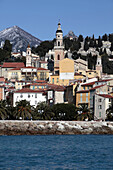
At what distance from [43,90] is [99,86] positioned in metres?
24.9

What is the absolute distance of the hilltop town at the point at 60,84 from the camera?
9400 centimetres

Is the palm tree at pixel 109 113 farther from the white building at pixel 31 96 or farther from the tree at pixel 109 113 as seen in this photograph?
the white building at pixel 31 96

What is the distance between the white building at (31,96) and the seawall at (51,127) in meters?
31.7

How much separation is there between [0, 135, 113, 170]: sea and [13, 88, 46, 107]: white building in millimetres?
51554

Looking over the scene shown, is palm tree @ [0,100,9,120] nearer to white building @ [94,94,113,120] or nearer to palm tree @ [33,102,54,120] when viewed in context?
palm tree @ [33,102,54,120]

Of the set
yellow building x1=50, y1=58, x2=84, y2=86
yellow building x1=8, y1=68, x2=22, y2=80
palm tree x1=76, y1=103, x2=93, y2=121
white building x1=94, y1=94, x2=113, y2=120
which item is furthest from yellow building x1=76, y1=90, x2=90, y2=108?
yellow building x1=8, y1=68, x2=22, y2=80

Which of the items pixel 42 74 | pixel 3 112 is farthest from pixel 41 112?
pixel 42 74

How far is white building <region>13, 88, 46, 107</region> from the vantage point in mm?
115000

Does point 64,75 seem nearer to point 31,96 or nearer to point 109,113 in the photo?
point 31,96

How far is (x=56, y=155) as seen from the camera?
50.1 metres

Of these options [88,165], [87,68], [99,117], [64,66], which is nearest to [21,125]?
[99,117]

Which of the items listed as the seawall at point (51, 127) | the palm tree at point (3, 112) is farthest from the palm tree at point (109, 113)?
the palm tree at point (3, 112)

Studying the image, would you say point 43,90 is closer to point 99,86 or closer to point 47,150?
point 99,86

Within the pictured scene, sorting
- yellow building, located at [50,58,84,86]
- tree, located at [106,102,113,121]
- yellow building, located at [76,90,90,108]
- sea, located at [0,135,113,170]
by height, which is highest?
yellow building, located at [50,58,84,86]
